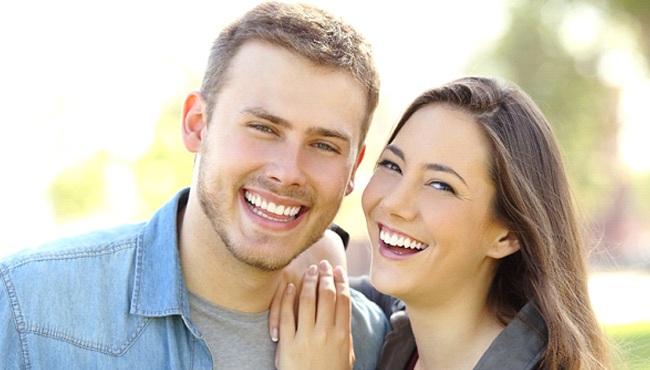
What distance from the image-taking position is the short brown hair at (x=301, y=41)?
2.93 m

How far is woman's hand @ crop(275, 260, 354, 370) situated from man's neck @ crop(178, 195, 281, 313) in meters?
0.17

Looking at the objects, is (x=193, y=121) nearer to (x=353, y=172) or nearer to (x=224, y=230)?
(x=224, y=230)

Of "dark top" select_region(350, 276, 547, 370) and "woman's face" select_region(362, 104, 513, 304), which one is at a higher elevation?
"woman's face" select_region(362, 104, 513, 304)

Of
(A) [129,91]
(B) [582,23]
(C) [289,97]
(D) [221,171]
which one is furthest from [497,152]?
(A) [129,91]

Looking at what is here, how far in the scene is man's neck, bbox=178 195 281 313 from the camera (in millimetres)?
3012

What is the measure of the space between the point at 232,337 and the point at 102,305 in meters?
0.51

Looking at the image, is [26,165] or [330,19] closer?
[330,19]

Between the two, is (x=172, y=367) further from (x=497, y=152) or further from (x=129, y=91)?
(x=129, y=91)

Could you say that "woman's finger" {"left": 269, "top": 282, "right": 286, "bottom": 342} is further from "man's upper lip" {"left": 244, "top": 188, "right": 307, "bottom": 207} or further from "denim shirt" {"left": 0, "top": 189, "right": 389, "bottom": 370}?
"man's upper lip" {"left": 244, "top": 188, "right": 307, "bottom": 207}

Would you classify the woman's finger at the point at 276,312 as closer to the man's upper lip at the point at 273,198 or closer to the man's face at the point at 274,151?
the man's face at the point at 274,151

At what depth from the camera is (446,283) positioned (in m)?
3.08

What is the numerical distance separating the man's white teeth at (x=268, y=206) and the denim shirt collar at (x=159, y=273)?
341mm

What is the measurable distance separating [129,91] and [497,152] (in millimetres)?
23838

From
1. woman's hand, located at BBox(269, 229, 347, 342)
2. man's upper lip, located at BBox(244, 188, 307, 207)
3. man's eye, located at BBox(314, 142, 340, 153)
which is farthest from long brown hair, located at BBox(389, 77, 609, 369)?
woman's hand, located at BBox(269, 229, 347, 342)
